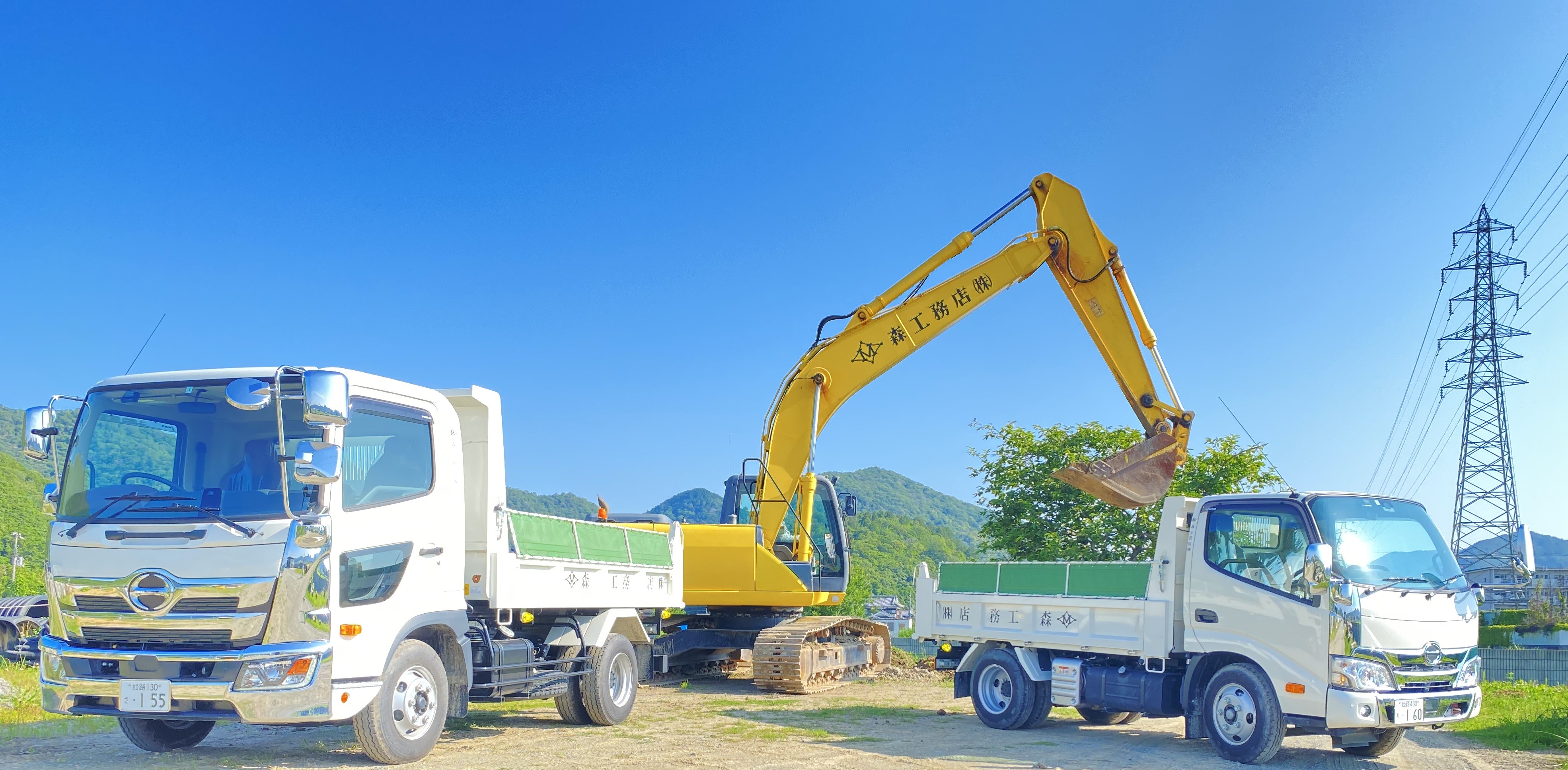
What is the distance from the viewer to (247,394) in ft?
24.1

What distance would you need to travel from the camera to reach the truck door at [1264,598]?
925 cm

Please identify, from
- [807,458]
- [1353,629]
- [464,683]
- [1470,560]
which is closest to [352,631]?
[464,683]

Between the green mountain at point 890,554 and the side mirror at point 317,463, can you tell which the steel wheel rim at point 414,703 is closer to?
the side mirror at point 317,463

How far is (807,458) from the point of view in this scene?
52.4 feet

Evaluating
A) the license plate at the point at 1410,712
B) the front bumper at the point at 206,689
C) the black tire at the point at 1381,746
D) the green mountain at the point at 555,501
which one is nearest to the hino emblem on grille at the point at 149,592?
the front bumper at the point at 206,689

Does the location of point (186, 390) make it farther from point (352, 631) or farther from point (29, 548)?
point (29, 548)

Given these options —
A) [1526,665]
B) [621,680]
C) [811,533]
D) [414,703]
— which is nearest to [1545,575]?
[1526,665]

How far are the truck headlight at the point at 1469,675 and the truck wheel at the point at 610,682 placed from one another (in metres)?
7.69

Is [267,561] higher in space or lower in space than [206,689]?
higher

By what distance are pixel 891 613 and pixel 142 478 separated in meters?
25.0

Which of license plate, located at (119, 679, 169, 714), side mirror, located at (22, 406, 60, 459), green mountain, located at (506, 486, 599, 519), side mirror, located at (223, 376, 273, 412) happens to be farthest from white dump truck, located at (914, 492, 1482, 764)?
green mountain, located at (506, 486, 599, 519)

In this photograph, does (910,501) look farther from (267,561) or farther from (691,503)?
(267,561)

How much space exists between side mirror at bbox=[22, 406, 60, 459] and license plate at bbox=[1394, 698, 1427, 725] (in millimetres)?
10585

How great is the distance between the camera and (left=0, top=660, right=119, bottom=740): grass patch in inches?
412
